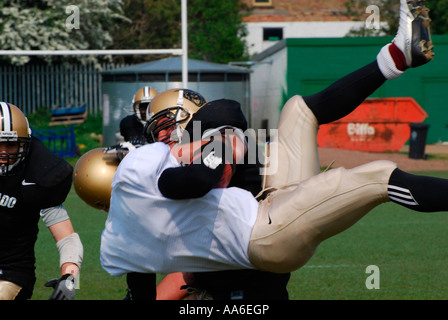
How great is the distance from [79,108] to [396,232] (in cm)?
1364

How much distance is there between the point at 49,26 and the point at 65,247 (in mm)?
16237

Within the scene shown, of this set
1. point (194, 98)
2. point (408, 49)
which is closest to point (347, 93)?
point (408, 49)

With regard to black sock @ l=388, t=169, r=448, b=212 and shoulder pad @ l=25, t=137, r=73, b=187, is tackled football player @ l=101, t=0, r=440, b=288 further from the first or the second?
shoulder pad @ l=25, t=137, r=73, b=187

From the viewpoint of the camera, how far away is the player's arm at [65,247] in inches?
129

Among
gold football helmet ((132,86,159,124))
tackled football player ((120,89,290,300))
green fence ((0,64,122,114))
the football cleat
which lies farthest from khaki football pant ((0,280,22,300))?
green fence ((0,64,122,114))

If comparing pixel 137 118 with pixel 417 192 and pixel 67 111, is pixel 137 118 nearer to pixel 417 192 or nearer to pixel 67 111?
pixel 417 192

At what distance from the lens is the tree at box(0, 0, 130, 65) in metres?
18.4

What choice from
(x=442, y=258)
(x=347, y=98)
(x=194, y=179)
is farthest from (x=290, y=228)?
(x=442, y=258)

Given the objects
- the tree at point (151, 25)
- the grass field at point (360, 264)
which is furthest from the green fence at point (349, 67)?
the grass field at point (360, 264)

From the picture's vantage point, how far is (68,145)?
55.9 feet

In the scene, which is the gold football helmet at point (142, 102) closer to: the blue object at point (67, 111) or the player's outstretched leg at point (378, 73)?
the player's outstretched leg at point (378, 73)

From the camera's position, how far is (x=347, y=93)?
9.74 feet

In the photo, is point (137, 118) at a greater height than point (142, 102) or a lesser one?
lesser
